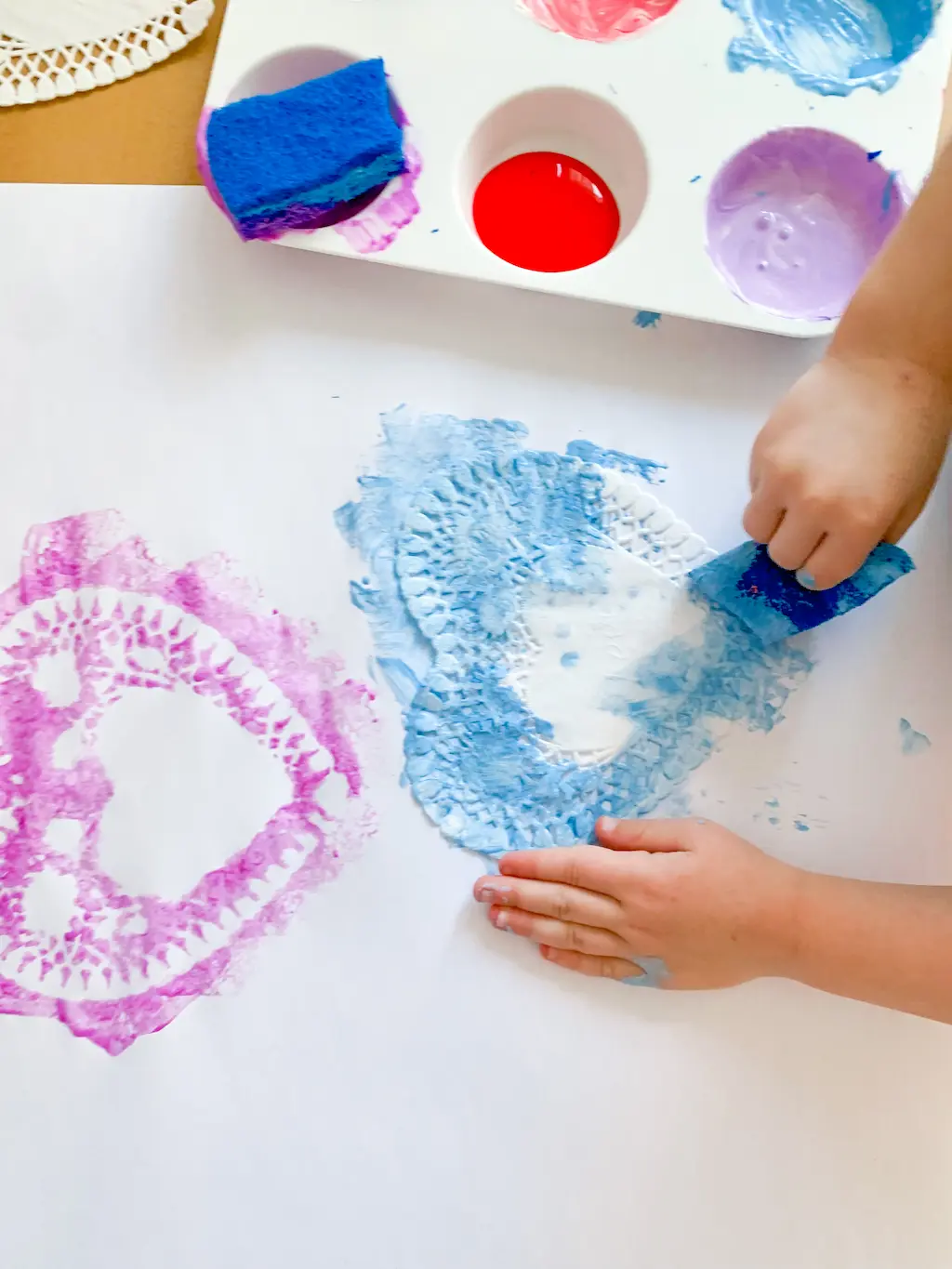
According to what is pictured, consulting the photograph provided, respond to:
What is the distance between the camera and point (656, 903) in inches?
20.1

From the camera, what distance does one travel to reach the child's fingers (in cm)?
52

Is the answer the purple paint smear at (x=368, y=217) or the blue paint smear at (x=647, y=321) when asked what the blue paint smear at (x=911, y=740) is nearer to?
the blue paint smear at (x=647, y=321)

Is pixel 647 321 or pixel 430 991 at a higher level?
pixel 647 321

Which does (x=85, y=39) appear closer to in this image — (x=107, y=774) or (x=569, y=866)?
(x=107, y=774)

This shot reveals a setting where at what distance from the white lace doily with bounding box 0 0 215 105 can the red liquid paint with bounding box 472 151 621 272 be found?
22 cm

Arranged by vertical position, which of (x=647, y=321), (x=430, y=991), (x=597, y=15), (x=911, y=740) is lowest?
(x=430, y=991)

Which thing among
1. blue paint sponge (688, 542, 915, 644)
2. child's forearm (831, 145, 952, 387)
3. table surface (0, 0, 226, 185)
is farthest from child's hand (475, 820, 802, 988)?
table surface (0, 0, 226, 185)

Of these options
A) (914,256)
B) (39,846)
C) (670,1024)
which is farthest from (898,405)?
(39,846)

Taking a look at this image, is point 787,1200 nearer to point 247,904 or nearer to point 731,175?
point 247,904

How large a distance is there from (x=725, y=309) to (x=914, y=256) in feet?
0.35

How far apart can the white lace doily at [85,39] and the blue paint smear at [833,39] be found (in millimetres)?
333

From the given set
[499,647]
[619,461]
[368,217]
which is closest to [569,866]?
[499,647]

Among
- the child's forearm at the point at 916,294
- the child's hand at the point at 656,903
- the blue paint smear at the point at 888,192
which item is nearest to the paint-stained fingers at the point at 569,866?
the child's hand at the point at 656,903

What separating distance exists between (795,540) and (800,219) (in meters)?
0.22
